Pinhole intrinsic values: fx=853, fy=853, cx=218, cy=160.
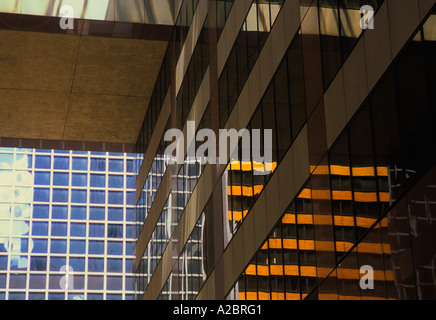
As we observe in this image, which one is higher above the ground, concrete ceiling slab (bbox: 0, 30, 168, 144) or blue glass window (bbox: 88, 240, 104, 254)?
blue glass window (bbox: 88, 240, 104, 254)

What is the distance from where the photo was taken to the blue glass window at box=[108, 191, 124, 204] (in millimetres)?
145250

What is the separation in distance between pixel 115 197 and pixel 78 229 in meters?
12.0

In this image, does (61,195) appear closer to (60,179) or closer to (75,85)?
(60,179)

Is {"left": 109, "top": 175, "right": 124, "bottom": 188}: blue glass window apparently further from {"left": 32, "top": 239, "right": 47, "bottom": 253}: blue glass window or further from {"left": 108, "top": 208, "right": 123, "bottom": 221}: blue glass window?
{"left": 32, "top": 239, "right": 47, "bottom": 253}: blue glass window

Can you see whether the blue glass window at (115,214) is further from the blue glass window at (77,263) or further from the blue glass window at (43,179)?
the blue glass window at (43,179)

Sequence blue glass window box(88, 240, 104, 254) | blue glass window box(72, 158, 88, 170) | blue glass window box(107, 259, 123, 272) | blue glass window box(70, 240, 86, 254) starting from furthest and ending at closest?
blue glass window box(70, 240, 86, 254), blue glass window box(107, 259, 123, 272), blue glass window box(72, 158, 88, 170), blue glass window box(88, 240, 104, 254)

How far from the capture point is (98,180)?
140 meters

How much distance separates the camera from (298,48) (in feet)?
77.6

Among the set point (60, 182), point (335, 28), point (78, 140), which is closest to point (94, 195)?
point (60, 182)

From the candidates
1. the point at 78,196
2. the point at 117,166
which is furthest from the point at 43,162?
the point at 117,166

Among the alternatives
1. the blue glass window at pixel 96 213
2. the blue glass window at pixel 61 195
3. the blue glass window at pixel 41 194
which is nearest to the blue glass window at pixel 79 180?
the blue glass window at pixel 61 195

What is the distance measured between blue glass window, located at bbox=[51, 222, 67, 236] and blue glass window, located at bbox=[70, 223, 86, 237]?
1444 mm

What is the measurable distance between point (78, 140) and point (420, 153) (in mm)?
42624

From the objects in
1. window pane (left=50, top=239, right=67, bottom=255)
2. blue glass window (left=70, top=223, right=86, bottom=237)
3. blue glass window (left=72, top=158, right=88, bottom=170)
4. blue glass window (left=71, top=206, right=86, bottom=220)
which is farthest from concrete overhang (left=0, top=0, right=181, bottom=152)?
blue glass window (left=70, top=223, right=86, bottom=237)
